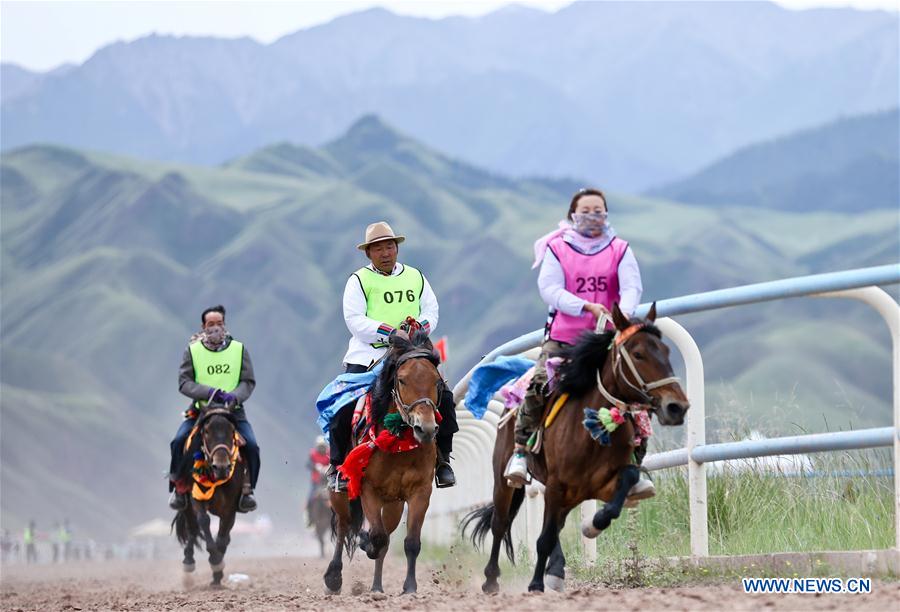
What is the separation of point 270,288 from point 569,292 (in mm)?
146333

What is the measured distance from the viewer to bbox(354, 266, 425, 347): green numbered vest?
35.9 feet

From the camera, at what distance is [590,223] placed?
921 cm

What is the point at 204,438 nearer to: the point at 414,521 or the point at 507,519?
the point at 414,521

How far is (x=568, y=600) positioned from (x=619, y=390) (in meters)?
1.50

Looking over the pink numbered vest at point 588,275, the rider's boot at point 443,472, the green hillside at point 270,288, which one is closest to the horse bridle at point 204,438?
the rider's boot at point 443,472

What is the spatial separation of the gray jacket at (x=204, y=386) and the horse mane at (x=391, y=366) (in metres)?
4.89

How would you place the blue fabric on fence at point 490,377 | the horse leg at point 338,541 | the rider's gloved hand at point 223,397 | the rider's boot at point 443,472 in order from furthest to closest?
1. the rider's gloved hand at point 223,397
2. the horse leg at point 338,541
3. the rider's boot at point 443,472
4. the blue fabric on fence at point 490,377

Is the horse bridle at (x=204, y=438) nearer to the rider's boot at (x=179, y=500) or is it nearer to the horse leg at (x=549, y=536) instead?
the rider's boot at (x=179, y=500)

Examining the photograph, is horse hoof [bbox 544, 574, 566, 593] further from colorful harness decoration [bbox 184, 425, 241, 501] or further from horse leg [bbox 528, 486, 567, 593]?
colorful harness decoration [bbox 184, 425, 241, 501]

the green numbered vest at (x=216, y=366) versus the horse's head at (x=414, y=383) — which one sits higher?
the green numbered vest at (x=216, y=366)

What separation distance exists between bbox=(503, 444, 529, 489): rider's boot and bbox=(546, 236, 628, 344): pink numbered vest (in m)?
0.70

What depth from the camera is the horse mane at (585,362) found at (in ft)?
28.9

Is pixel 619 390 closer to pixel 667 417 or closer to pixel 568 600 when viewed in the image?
pixel 667 417

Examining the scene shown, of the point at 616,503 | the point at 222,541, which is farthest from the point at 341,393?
the point at 222,541
